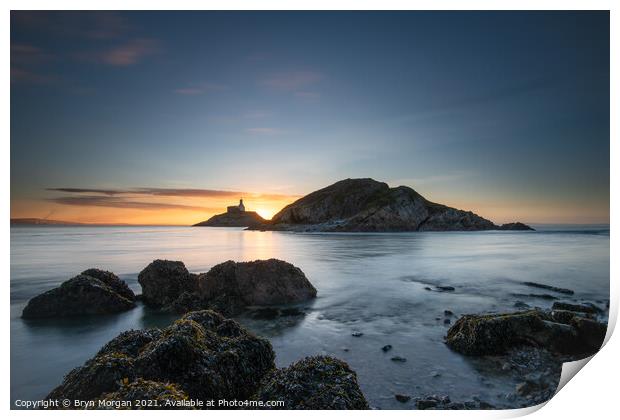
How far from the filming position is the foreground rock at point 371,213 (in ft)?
197

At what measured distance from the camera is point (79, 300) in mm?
6551

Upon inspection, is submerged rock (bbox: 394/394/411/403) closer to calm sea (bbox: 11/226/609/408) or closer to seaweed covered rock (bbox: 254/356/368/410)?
calm sea (bbox: 11/226/609/408)

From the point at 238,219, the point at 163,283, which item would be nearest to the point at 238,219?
the point at 238,219

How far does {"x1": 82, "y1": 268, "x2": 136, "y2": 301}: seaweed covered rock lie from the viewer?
7.28 m

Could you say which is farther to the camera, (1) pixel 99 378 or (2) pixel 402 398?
(2) pixel 402 398

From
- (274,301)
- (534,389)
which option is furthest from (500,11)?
(274,301)

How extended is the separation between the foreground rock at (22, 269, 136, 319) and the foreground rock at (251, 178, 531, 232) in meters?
51.6

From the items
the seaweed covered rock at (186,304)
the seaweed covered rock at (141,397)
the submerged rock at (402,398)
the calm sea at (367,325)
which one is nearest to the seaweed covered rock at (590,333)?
the calm sea at (367,325)

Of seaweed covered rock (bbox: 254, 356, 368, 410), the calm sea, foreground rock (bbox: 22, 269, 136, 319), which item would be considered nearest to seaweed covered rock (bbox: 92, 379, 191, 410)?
seaweed covered rock (bbox: 254, 356, 368, 410)

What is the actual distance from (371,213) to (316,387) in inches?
2288

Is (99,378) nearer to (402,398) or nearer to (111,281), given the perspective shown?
(402,398)
